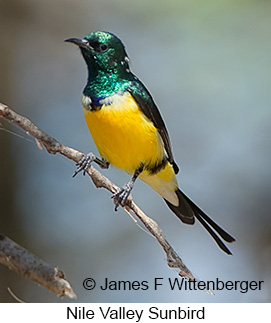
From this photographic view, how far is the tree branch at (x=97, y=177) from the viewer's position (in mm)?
1161

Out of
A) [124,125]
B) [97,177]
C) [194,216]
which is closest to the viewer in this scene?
[97,177]

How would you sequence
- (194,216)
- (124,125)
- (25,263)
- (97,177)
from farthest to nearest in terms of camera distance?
(194,216) < (124,125) < (97,177) < (25,263)

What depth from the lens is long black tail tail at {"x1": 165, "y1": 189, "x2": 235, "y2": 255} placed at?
1.56m

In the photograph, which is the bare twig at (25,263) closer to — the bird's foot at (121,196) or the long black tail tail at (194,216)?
the bird's foot at (121,196)

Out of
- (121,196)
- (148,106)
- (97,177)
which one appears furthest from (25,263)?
(148,106)

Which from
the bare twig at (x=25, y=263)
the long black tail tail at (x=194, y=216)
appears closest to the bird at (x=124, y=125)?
the long black tail tail at (x=194, y=216)

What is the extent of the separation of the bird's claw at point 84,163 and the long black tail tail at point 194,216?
0.34 meters

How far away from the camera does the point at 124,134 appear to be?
1.49 m

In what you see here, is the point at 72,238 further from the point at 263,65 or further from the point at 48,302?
the point at 263,65

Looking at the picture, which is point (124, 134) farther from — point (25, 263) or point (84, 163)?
point (25, 263)

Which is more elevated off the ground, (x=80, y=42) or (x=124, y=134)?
(x=80, y=42)

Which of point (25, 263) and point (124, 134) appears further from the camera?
point (124, 134)

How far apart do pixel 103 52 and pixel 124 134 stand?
28cm

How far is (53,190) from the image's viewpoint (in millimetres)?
1593
